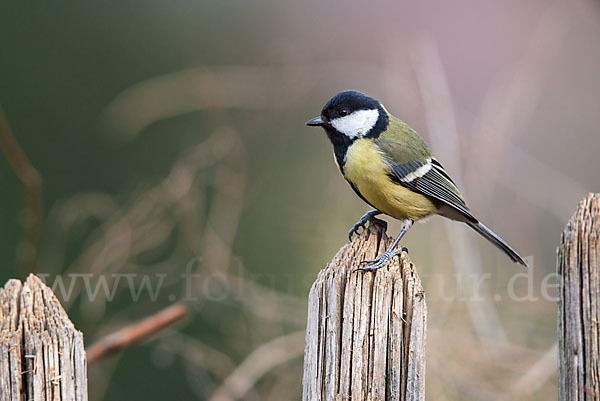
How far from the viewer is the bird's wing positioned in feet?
8.56

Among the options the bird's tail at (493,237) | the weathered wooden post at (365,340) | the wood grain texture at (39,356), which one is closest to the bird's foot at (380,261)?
the weathered wooden post at (365,340)

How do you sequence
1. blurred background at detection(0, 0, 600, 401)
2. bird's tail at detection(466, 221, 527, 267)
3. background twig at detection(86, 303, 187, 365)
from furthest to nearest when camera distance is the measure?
blurred background at detection(0, 0, 600, 401) → bird's tail at detection(466, 221, 527, 267) → background twig at detection(86, 303, 187, 365)

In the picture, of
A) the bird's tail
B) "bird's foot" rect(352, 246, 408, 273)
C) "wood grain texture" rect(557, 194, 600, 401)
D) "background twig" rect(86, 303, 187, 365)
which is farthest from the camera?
the bird's tail

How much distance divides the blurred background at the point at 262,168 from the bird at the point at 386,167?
6.5 inches

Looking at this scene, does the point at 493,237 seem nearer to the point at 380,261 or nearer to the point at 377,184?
the point at 377,184

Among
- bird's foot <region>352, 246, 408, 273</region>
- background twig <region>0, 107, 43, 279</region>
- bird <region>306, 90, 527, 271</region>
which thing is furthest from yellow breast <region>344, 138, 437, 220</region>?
background twig <region>0, 107, 43, 279</region>

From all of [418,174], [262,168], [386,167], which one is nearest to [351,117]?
[386,167]

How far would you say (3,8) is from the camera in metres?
4.17

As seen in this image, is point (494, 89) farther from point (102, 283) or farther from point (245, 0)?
point (245, 0)

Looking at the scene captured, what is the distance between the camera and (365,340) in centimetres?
125

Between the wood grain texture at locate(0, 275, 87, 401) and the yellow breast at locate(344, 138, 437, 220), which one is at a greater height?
the yellow breast at locate(344, 138, 437, 220)

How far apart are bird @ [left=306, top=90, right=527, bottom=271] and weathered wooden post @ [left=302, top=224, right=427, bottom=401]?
4.03ft

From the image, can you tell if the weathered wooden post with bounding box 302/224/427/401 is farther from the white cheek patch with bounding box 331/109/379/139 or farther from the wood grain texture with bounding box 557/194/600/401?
the white cheek patch with bounding box 331/109/379/139

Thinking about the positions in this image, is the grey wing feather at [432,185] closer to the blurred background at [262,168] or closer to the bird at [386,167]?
the bird at [386,167]
